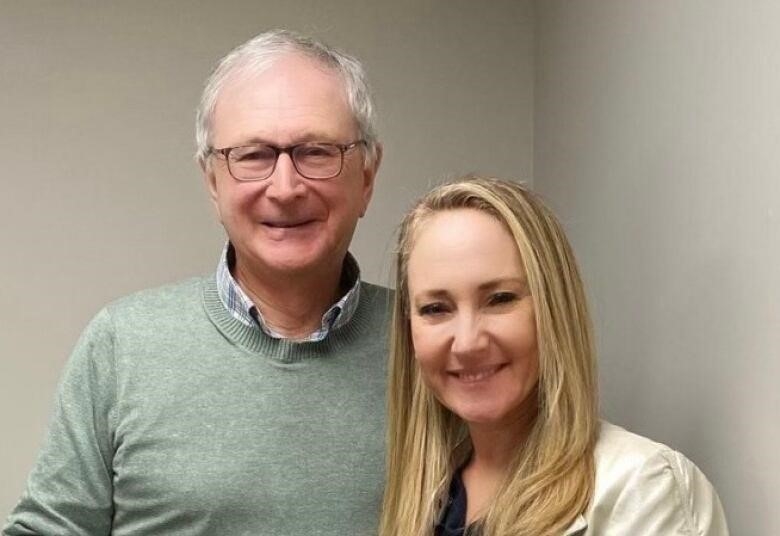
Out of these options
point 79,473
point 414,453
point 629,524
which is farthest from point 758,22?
point 79,473

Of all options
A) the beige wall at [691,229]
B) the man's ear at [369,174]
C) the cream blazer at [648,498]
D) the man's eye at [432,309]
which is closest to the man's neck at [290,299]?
the man's ear at [369,174]

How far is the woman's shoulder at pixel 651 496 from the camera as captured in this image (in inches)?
48.0

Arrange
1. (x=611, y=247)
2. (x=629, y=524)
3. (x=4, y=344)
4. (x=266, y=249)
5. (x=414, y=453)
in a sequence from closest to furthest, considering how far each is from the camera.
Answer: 1. (x=629, y=524)
2. (x=414, y=453)
3. (x=266, y=249)
4. (x=611, y=247)
5. (x=4, y=344)

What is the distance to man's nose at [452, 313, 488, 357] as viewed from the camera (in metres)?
1.33

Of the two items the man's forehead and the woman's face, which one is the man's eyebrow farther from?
the woman's face

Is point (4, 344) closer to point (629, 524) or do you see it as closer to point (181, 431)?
point (181, 431)

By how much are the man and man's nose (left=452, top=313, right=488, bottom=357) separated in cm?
39

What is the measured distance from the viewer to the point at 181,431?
1.67m

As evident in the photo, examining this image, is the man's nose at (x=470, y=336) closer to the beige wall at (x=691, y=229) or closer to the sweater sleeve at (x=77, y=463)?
the beige wall at (x=691, y=229)

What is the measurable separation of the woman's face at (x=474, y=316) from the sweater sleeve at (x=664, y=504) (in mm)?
190

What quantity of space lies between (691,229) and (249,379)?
0.70 metres

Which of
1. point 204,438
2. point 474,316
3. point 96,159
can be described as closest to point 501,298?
point 474,316

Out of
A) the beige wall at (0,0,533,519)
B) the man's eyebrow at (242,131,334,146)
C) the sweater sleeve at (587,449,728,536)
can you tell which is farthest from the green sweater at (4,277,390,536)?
the beige wall at (0,0,533,519)

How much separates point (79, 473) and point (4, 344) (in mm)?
1185
